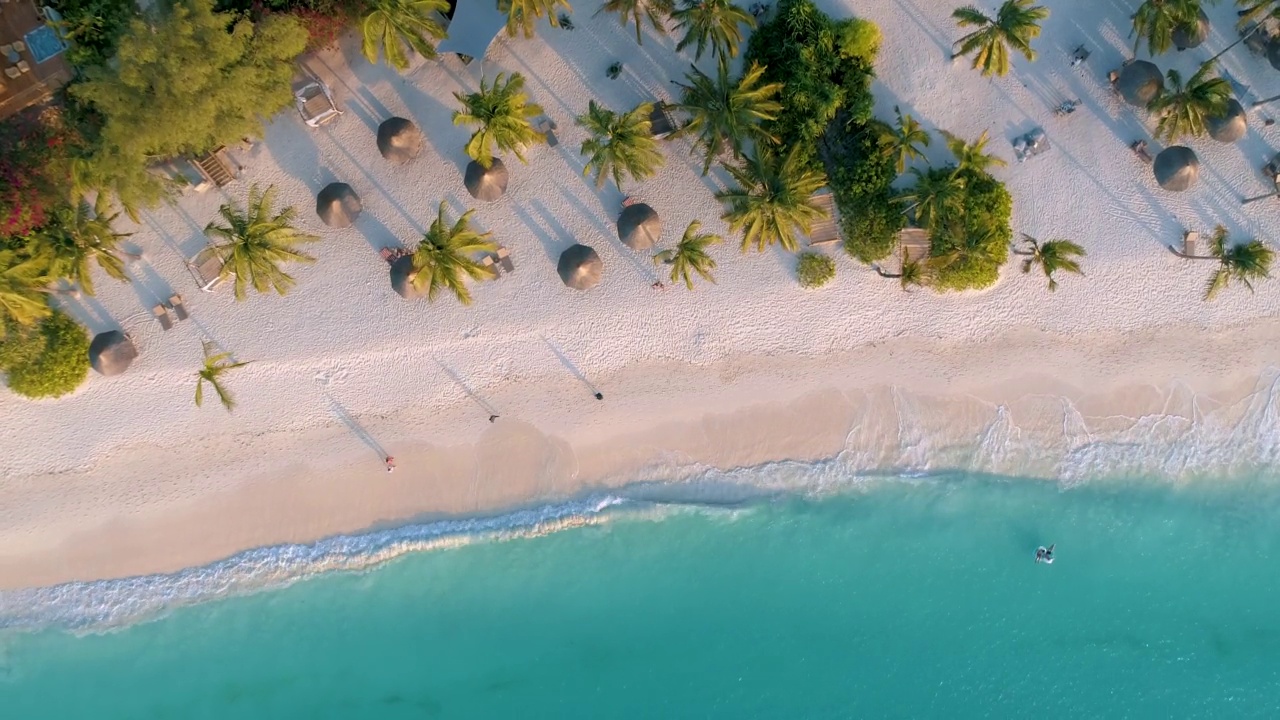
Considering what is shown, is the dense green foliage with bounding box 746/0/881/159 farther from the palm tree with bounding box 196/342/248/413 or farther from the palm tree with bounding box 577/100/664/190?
the palm tree with bounding box 196/342/248/413

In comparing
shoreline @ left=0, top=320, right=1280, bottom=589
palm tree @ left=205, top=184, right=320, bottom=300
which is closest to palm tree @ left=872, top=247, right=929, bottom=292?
shoreline @ left=0, top=320, right=1280, bottom=589

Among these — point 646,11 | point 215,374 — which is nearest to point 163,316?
point 215,374

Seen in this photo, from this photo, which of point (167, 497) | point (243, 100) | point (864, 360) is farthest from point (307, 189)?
point (864, 360)

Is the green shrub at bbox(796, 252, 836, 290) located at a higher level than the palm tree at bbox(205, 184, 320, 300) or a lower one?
lower

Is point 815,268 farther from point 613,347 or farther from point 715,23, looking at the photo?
point 715,23

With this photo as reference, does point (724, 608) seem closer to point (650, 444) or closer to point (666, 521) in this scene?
point (666, 521)

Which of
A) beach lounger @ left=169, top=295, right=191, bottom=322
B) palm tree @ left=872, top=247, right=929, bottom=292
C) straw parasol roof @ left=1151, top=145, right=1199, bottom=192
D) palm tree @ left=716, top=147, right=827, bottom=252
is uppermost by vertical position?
beach lounger @ left=169, top=295, right=191, bottom=322

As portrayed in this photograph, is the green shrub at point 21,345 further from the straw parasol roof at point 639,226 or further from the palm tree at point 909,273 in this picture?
the palm tree at point 909,273
